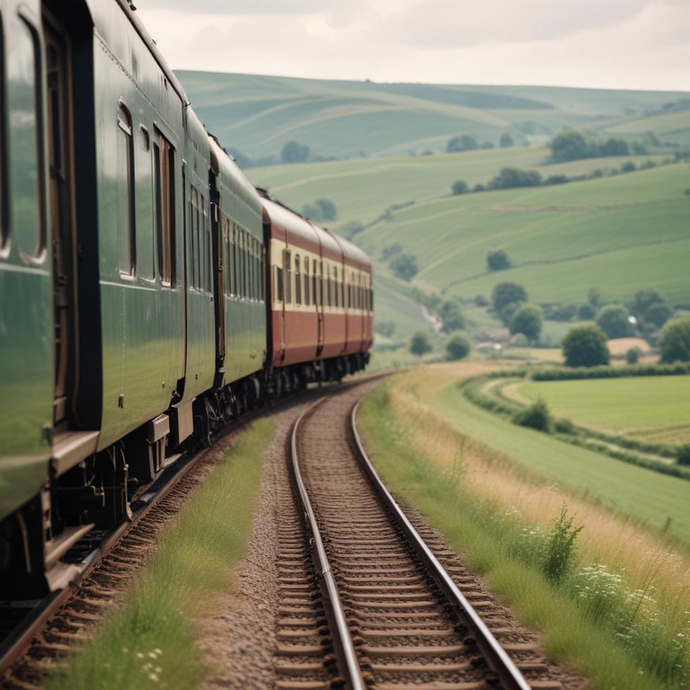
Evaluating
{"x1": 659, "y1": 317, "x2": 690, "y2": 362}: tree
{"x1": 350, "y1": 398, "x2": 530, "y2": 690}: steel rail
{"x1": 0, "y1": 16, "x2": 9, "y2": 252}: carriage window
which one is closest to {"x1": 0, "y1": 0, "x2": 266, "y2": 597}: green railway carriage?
{"x1": 0, "y1": 16, "x2": 9, "y2": 252}: carriage window

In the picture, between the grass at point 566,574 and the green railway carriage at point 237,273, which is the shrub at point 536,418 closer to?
the grass at point 566,574

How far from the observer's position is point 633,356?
115 m

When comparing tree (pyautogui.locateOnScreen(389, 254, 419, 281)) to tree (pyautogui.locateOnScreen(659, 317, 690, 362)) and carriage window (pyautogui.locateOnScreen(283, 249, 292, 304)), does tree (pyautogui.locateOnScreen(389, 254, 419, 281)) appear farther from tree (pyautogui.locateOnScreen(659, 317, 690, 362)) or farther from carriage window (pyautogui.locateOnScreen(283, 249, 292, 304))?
carriage window (pyautogui.locateOnScreen(283, 249, 292, 304))

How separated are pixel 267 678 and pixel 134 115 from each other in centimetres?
365

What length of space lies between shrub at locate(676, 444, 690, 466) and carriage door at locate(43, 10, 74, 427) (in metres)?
46.0

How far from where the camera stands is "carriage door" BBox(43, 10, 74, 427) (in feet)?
19.8

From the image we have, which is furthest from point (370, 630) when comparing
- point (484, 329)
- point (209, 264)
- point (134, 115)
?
point (484, 329)

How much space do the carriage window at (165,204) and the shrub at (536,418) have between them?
50.2m

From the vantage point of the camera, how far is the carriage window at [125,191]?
709 centimetres

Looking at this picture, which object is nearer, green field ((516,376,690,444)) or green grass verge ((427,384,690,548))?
green grass verge ((427,384,690,548))

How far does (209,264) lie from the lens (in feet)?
43.2

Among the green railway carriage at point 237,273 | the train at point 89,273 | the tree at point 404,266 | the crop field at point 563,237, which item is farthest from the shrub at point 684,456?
the tree at point 404,266

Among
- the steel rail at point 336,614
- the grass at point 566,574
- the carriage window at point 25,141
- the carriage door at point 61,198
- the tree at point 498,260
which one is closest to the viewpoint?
the carriage window at point 25,141

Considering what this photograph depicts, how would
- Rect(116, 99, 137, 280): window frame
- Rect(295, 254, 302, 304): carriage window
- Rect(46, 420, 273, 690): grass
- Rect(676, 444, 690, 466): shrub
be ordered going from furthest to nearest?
1. Rect(676, 444, 690, 466): shrub
2. Rect(295, 254, 302, 304): carriage window
3. Rect(116, 99, 137, 280): window frame
4. Rect(46, 420, 273, 690): grass
